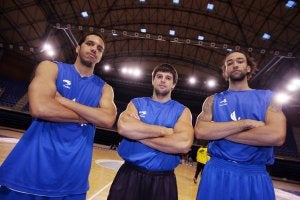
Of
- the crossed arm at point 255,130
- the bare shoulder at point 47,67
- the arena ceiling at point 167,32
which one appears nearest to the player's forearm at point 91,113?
the bare shoulder at point 47,67

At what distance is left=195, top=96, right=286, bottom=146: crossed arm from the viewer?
268 centimetres

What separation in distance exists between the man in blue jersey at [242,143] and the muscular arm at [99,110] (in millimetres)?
1101

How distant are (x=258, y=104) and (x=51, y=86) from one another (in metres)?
2.35

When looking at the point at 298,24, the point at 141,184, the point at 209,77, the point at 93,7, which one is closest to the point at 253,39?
the point at 298,24

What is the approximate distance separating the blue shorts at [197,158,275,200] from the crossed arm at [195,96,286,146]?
0.28 meters

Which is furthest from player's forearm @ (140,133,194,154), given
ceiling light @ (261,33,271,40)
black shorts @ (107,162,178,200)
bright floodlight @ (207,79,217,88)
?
bright floodlight @ (207,79,217,88)

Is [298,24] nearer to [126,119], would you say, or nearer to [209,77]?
[209,77]

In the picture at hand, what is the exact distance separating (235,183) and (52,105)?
210 centimetres

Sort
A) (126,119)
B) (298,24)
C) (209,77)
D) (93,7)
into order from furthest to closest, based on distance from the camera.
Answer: (209,77), (93,7), (298,24), (126,119)

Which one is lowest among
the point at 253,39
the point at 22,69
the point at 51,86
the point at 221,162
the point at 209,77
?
the point at 221,162

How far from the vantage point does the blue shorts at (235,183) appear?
104 inches

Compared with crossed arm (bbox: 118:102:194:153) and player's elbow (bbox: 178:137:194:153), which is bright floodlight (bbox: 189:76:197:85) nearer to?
crossed arm (bbox: 118:102:194:153)

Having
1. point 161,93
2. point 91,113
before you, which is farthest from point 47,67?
point 161,93

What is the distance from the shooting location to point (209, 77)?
93.7 ft
